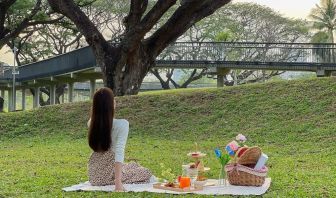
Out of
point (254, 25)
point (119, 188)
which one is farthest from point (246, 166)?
point (254, 25)

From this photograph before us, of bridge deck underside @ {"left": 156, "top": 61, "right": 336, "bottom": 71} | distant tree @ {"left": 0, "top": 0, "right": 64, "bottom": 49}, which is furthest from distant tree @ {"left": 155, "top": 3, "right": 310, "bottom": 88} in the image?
distant tree @ {"left": 0, "top": 0, "right": 64, "bottom": 49}

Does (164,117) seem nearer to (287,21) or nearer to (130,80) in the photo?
(130,80)

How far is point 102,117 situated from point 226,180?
1768mm

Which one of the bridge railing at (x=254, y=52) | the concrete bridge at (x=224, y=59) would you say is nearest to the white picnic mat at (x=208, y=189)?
the concrete bridge at (x=224, y=59)

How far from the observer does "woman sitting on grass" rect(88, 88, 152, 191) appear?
5.85m

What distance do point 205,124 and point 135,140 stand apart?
1.94 m

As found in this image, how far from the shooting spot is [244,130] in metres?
12.5

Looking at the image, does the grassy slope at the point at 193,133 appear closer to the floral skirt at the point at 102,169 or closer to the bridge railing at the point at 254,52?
the floral skirt at the point at 102,169

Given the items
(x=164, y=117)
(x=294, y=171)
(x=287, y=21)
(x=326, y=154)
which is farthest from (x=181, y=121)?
(x=287, y=21)

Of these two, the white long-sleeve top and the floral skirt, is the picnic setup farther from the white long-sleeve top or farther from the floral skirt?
the white long-sleeve top

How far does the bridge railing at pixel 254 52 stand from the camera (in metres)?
26.8

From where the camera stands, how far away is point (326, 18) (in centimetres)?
4250

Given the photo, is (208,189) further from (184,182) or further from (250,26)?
(250,26)

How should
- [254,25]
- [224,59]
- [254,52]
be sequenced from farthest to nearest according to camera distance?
[254,25] → [254,52] → [224,59]
